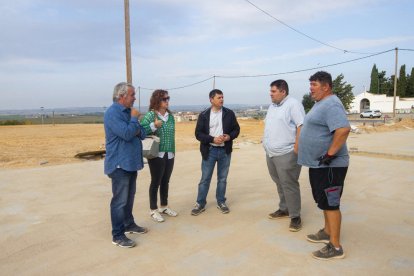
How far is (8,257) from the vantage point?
3318 millimetres

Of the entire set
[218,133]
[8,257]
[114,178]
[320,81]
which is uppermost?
[320,81]

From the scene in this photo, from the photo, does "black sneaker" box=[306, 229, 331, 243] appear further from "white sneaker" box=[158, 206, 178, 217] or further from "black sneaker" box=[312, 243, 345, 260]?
"white sneaker" box=[158, 206, 178, 217]

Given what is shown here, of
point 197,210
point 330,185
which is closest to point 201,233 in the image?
point 197,210

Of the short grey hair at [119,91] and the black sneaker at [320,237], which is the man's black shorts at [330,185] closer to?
the black sneaker at [320,237]

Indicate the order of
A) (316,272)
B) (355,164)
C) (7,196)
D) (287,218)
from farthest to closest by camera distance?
(355,164) → (7,196) → (287,218) → (316,272)

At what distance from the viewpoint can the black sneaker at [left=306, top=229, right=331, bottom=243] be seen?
11.6 feet

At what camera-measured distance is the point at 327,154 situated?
3066mm

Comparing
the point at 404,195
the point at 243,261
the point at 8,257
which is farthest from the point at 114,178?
the point at 404,195

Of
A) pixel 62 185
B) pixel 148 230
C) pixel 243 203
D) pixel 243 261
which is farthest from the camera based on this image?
pixel 62 185

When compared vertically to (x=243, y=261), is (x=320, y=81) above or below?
above

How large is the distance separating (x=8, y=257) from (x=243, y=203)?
9.70 feet

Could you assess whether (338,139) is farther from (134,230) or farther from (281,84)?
(134,230)

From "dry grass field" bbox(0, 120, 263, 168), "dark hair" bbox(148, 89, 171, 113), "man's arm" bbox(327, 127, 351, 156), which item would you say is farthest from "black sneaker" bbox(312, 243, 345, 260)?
"dry grass field" bbox(0, 120, 263, 168)

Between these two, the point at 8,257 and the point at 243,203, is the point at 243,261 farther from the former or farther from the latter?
the point at 8,257
